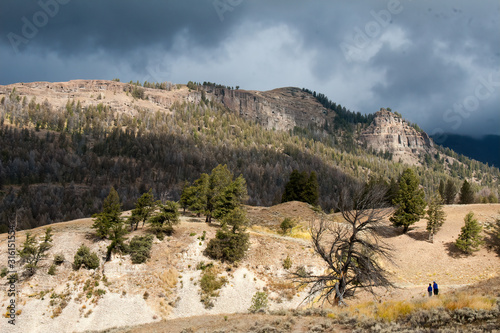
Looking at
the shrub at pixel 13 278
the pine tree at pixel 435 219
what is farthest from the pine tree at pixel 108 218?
the pine tree at pixel 435 219

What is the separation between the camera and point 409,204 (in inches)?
1817

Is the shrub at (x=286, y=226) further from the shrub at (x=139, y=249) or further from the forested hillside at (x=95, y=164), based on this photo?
the forested hillside at (x=95, y=164)

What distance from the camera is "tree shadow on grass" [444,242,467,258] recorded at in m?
35.9

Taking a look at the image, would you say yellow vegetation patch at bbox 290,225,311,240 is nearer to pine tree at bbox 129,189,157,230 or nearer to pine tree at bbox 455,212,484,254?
pine tree at bbox 455,212,484,254

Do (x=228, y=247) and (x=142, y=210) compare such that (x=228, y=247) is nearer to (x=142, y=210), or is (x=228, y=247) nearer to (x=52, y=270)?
(x=142, y=210)

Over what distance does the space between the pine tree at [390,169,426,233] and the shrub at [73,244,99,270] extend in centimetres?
4231

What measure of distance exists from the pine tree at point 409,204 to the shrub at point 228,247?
2787 centimetres

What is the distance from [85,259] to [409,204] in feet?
150

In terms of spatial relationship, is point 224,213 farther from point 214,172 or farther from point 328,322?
point 328,322

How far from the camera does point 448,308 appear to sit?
11508 millimetres

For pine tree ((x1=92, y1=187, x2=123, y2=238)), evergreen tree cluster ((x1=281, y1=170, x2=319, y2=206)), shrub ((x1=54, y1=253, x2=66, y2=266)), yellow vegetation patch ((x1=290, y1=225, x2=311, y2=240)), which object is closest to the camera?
shrub ((x1=54, y1=253, x2=66, y2=266))

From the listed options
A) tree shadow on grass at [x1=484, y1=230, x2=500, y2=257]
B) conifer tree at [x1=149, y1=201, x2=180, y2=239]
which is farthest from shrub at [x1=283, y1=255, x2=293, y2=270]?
tree shadow on grass at [x1=484, y1=230, x2=500, y2=257]

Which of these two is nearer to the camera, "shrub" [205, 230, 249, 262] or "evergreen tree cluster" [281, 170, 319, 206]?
"shrub" [205, 230, 249, 262]

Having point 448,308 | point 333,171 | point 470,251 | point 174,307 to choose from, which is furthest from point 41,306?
point 333,171
